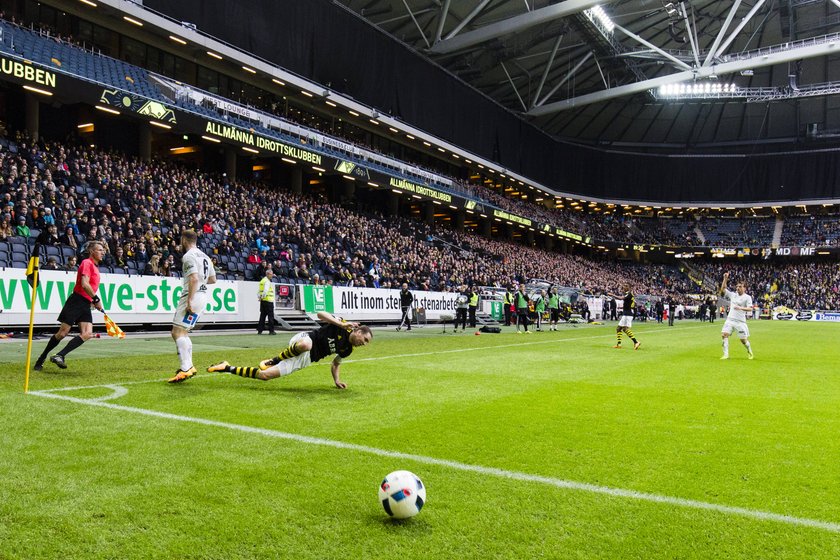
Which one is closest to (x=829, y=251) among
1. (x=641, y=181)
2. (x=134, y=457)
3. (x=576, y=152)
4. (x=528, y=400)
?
(x=641, y=181)

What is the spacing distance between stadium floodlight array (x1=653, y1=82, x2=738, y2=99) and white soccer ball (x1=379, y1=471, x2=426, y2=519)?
67.5 metres

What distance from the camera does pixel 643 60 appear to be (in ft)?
195

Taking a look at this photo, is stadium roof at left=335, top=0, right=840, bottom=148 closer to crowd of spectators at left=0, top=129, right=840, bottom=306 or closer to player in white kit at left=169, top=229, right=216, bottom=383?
crowd of spectators at left=0, top=129, right=840, bottom=306

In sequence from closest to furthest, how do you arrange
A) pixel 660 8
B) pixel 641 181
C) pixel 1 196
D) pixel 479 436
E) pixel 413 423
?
pixel 479 436 < pixel 413 423 < pixel 1 196 < pixel 660 8 < pixel 641 181

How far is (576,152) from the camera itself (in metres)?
77.1

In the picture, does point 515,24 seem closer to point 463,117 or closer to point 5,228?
point 463,117

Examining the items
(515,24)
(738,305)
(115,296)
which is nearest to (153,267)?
(115,296)

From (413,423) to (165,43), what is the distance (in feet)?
103

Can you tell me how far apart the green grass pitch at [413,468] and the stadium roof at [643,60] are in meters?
36.3

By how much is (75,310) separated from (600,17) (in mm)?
47542

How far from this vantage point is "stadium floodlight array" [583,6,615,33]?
46.1m

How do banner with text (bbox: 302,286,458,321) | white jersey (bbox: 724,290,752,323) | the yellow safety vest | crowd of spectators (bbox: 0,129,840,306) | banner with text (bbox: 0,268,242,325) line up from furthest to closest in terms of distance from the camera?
banner with text (bbox: 302,286,458,321) → the yellow safety vest → crowd of spectators (bbox: 0,129,840,306) → banner with text (bbox: 0,268,242,325) → white jersey (bbox: 724,290,752,323)

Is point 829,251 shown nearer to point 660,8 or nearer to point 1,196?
point 660,8

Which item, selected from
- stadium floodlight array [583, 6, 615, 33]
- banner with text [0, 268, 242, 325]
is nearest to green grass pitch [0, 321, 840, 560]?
banner with text [0, 268, 242, 325]
